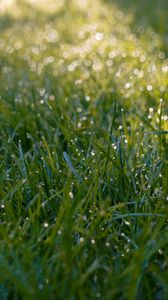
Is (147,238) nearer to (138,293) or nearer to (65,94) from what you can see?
(138,293)

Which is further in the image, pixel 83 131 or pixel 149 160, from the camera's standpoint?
pixel 83 131

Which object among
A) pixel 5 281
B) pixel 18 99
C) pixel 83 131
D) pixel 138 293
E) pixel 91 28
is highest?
Result: pixel 91 28

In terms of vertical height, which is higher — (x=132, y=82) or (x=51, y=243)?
(x=132, y=82)

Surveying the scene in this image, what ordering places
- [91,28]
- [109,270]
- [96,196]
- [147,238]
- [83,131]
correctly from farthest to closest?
[91,28], [83,131], [96,196], [147,238], [109,270]

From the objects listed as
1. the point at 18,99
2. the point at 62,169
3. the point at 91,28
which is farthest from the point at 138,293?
the point at 91,28

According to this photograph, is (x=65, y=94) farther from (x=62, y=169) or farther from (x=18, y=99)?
(x=62, y=169)

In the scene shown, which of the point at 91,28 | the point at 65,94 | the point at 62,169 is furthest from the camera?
the point at 91,28
